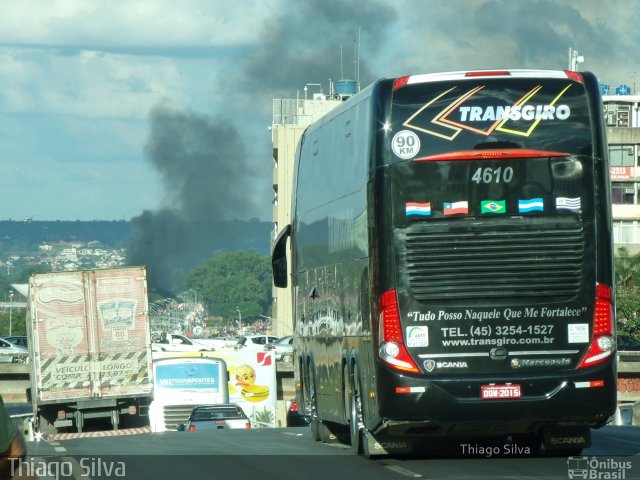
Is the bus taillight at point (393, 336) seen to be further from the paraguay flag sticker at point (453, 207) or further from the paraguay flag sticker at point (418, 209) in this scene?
the paraguay flag sticker at point (453, 207)

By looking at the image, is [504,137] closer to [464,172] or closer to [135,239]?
[464,172]

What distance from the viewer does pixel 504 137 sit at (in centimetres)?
1526

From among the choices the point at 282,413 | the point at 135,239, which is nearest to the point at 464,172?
the point at 282,413

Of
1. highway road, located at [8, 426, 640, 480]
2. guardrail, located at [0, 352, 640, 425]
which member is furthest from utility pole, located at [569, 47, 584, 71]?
highway road, located at [8, 426, 640, 480]

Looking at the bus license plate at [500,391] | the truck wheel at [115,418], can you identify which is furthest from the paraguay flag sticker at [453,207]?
the truck wheel at [115,418]

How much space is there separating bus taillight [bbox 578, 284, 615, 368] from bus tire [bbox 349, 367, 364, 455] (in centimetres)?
275

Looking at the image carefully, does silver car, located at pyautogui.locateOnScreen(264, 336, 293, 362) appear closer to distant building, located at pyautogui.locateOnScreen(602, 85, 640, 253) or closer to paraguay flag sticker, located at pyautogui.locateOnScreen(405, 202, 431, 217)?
distant building, located at pyautogui.locateOnScreen(602, 85, 640, 253)

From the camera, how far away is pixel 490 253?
49.9 ft

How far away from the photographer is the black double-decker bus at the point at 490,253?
15.1 m

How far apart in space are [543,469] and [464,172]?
309cm

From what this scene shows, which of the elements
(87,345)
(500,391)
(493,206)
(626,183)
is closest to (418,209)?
(493,206)

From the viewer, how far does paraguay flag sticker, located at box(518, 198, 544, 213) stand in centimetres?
1523

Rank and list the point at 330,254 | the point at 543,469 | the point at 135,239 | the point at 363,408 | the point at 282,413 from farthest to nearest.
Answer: the point at 135,239 < the point at 282,413 < the point at 330,254 < the point at 363,408 < the point at 543,469

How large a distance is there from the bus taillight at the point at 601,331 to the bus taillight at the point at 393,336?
177cm
